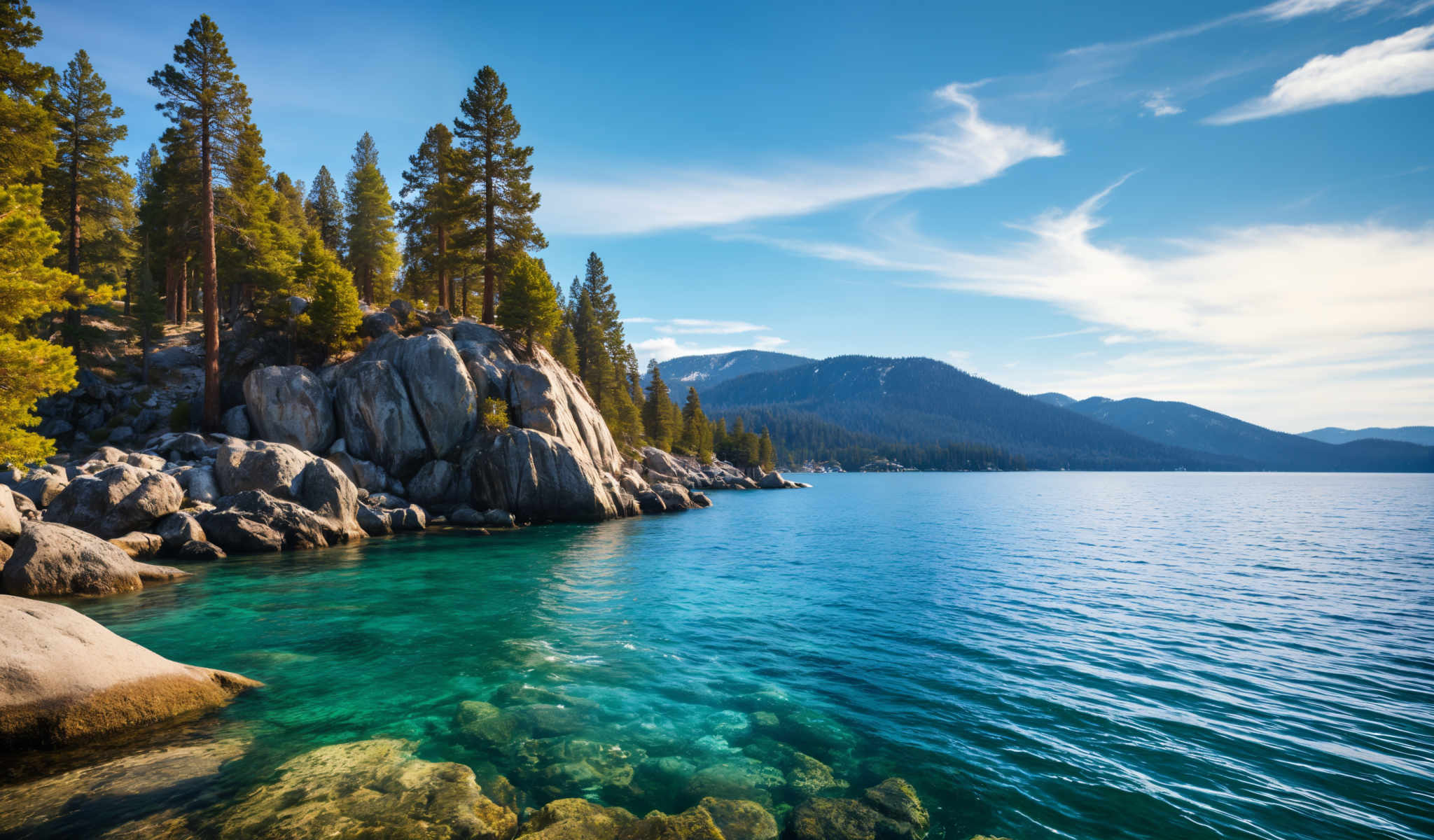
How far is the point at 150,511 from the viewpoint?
23.0 m

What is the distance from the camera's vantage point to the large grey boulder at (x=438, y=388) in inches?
1411

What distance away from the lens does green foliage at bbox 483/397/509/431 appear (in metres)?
37.2

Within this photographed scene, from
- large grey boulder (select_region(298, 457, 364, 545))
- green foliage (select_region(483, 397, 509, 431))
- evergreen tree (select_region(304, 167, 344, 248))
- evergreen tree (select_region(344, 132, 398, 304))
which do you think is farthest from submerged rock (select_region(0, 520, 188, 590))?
evergreen tree (select_region(304, 167, 344, 248))

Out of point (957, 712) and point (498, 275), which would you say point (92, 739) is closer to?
point (957, 712)

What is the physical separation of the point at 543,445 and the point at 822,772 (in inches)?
1248

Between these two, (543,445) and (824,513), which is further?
(824,513)

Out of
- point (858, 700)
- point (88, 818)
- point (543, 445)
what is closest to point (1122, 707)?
point (858, 700)

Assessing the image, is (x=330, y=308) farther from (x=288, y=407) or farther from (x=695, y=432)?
(x=695, y=432)

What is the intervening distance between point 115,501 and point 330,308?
60.6 ft

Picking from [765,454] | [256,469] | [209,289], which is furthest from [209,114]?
[765,454]

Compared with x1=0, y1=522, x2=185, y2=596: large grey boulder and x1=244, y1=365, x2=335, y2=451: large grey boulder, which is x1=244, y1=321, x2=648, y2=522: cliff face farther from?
x1=0, y1=522, x2=185, y2=596: large grey boulder

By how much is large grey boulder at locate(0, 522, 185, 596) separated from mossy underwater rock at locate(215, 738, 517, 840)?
14373mm

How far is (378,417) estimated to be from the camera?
3466cm

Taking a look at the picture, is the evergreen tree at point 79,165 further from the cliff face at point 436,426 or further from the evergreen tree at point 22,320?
the evergreen tree at point 22,320
